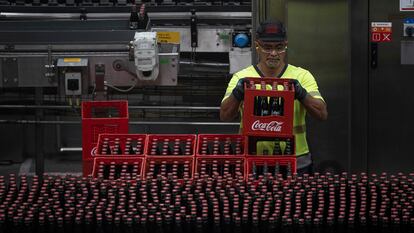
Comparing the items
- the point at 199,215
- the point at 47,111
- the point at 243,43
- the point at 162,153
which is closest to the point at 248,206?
the point at 199,215

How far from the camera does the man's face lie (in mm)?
4957

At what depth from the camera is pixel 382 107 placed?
24.2 feet

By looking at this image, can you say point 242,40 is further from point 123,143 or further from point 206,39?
point 123,143

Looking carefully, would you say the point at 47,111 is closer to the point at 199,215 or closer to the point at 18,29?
the point at 18,29

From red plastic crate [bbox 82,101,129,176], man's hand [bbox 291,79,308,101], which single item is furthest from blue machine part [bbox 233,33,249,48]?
man's hand [bbox 291,79,308,101]

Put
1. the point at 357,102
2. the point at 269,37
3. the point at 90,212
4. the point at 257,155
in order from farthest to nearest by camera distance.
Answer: the point at 357,102
the point at 269,37
the point at 257,155
the point at 90,212

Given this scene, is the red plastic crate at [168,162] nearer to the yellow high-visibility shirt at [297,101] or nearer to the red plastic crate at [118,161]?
the red plastic crate at [118,161]

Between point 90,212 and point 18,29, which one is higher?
point 18,29

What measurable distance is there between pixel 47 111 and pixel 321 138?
10.5ft

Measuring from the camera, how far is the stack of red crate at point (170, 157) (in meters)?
3.99

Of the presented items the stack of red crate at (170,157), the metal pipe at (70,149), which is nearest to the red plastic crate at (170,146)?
the stack of red crate at (170,157)

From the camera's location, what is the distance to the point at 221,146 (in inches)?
168

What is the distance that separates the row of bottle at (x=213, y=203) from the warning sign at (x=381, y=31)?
362 centimetres

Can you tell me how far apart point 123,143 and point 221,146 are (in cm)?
46
